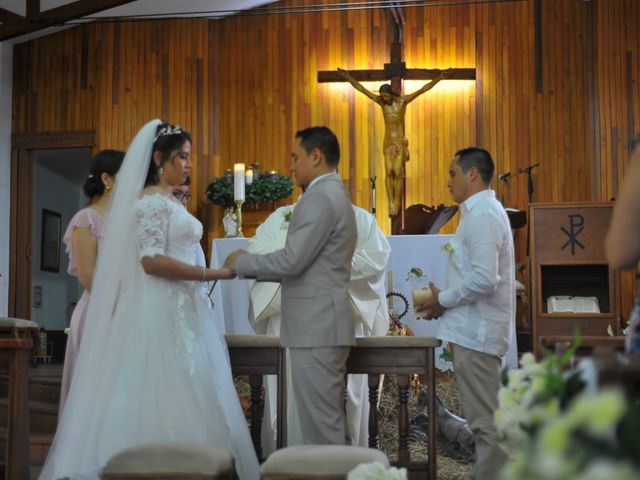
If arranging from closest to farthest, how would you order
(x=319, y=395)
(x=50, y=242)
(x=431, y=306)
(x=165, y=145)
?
(x=319, y=395), (x=165, y=145), (x=431, y=306), (x=50, y=242)

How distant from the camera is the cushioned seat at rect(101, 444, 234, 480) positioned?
9.38 feet

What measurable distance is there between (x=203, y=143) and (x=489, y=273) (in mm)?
6061

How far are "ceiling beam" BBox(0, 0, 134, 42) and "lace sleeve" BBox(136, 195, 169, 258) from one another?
5.24 meters

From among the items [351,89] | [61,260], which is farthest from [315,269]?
[61,260]

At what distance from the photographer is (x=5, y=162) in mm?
9617

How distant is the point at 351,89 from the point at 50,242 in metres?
4.24

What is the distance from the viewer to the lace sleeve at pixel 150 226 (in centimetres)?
365

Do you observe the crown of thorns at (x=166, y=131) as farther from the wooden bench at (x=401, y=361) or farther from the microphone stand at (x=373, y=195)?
the microphone stand at (x=373, y=195)

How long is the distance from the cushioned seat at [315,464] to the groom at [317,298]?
0.54 m

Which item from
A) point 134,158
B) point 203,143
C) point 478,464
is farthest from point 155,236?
point 203,143

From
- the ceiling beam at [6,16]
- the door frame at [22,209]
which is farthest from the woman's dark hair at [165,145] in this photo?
the door frame at [22,209]

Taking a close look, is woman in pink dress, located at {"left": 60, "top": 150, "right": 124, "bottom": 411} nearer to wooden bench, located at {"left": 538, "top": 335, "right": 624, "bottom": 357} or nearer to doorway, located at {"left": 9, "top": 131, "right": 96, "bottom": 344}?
wooden bench, located at {"left": 538, "top": 335, "right": 624, "bottom": 357}

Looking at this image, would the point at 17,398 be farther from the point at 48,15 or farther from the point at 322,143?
the point at 48,15

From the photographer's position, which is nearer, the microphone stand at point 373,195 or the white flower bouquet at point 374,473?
the white flower bouquet at point 374,473
